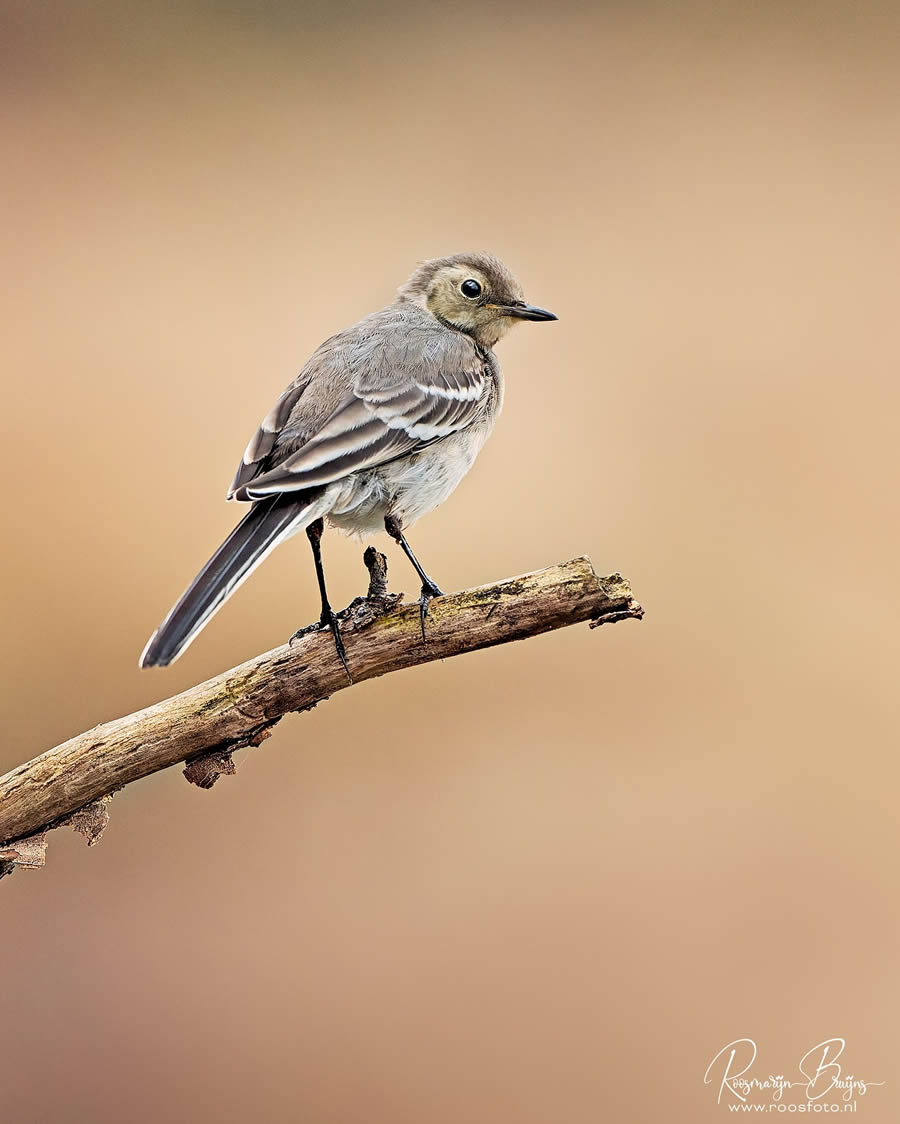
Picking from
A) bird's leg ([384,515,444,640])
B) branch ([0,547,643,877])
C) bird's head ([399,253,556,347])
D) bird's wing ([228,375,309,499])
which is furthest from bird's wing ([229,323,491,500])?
branch ([0,547,643,877])

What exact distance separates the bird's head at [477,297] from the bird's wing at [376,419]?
32 cm

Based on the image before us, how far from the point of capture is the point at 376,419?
9.78ft

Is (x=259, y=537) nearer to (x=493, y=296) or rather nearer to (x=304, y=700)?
(x=304, y=700)

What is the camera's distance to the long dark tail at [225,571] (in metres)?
2.24

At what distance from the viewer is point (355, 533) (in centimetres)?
321

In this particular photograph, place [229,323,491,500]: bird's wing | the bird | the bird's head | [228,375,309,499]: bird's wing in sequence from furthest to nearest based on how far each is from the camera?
1. the bird's head
2. [228,375,309,499]: bird's wing
3. [229,323,491,500]: bird's wing
4. the bird

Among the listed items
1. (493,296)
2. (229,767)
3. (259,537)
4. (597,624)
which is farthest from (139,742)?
(493,296)

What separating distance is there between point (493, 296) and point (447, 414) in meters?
0.79

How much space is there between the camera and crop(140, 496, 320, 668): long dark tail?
2238 millimetres

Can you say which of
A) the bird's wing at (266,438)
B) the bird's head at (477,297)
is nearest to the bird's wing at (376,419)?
the bird's wing at (266,438)

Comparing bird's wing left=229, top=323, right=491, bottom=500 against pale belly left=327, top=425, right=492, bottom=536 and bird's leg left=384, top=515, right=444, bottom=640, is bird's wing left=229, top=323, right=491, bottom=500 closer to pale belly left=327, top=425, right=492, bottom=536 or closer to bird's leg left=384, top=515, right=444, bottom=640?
pale belly left=327, top=425, right=492, bottom=536

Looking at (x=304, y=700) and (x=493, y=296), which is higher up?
(x=493, y=296)

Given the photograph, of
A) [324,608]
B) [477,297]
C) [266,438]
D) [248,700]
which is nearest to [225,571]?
[248,700]

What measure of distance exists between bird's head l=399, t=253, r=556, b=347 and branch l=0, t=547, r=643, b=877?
4.61 ft
